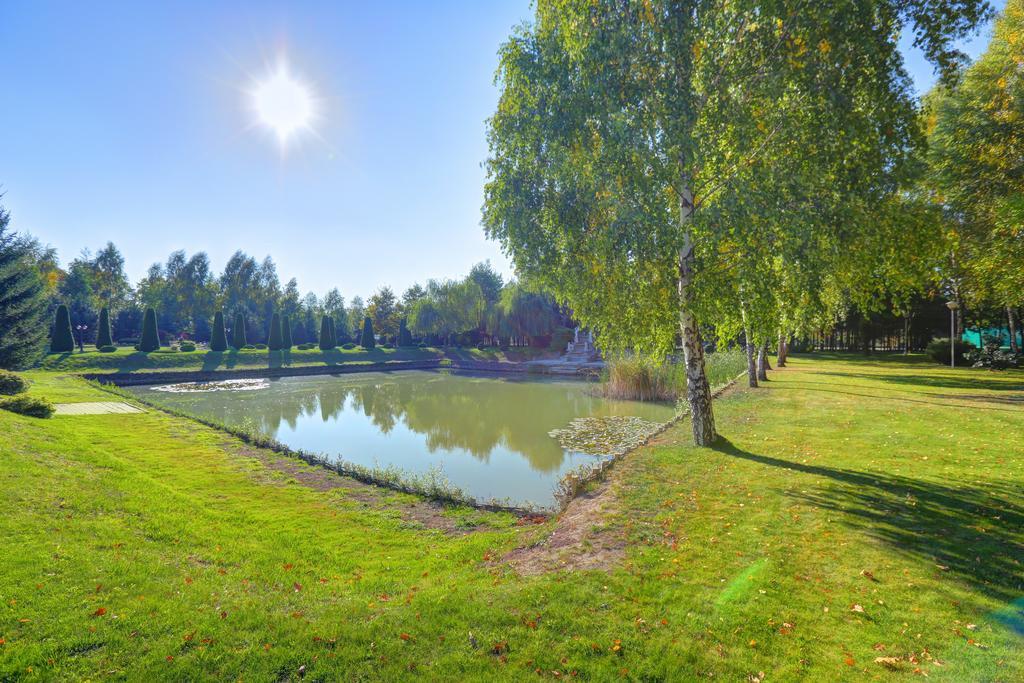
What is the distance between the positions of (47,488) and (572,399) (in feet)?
59.0

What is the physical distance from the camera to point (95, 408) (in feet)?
45.8

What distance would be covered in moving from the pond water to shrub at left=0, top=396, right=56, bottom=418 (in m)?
4.08

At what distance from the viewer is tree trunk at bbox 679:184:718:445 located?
808 centimetres

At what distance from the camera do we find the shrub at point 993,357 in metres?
20.8

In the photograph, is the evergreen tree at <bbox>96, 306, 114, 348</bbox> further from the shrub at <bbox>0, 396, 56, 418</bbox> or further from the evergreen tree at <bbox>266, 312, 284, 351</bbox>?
the shrub at <bbox>0, 396, 56, 418</bbox>

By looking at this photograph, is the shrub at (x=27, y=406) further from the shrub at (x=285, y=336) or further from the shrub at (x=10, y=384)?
the shrub at (x=285, y=336)

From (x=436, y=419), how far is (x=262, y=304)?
5641 cm

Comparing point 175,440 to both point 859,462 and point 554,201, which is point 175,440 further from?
point 859,462

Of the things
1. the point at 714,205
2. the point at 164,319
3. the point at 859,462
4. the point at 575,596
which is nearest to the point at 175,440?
the point at 575,596

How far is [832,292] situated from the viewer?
11.9m

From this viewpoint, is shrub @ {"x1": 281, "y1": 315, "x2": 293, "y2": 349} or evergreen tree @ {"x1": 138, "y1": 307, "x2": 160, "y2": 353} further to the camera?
shrub @ {"x1": 281, "y1": 315, "x2": 293, "y2": 349}

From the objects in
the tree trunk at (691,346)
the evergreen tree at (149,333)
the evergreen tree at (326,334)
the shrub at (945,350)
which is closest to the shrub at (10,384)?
the tree trunk at (691,346)

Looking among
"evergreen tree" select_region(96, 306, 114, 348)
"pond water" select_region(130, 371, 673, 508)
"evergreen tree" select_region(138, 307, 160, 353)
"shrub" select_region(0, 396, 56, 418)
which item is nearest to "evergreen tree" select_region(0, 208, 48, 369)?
"pond water" select_region(130, 371, 673, 508)

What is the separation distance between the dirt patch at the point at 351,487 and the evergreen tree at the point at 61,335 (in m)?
28.2
